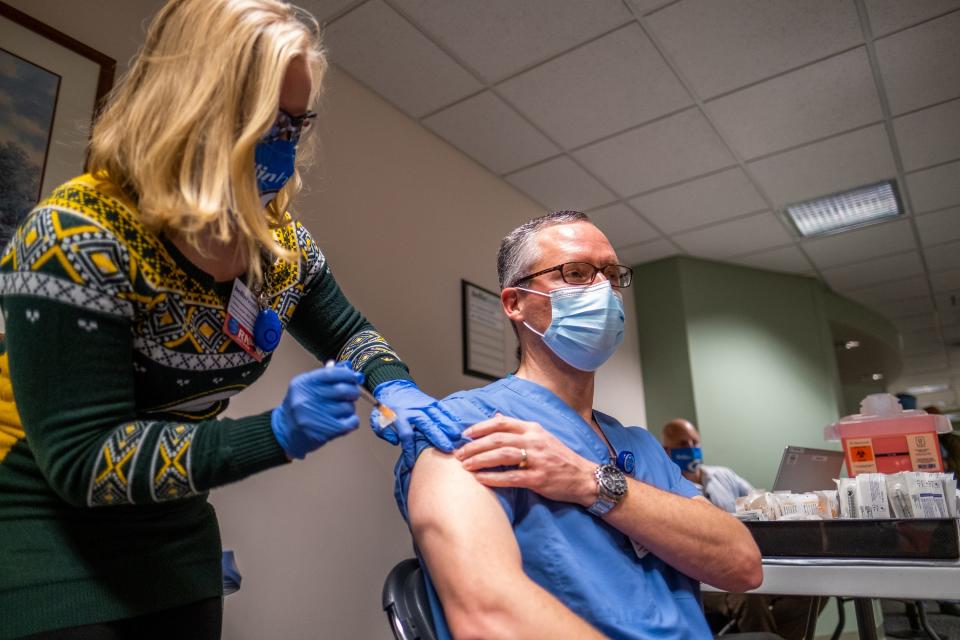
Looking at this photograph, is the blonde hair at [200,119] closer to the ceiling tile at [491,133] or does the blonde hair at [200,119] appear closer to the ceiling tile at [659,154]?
the ceiling tile at [491,133]

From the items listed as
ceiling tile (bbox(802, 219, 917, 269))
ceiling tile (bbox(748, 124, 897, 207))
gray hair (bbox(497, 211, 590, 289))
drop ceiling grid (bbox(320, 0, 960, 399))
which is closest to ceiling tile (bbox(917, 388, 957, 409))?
drop ceiling grid (bbox(320, 0, 960, 399))

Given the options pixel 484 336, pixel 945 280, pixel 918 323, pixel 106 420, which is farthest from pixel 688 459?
pixel 918 323

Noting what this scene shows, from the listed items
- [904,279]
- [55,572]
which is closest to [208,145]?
[55,572]

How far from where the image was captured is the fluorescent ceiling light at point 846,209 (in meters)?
4.06

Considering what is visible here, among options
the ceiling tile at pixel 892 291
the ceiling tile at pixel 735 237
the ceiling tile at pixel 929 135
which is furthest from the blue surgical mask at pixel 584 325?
the ceiling tile at pixel 892 291

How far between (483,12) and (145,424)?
2.24 m

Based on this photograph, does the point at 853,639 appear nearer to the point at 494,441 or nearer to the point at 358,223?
the point at 358,223

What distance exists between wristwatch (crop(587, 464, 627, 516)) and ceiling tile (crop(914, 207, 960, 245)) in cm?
440

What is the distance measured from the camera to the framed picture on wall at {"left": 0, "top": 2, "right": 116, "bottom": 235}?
5.28ft

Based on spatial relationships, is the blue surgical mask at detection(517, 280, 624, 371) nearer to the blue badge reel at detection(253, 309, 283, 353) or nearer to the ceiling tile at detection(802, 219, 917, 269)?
the blue badge reel at detection(253, 309, 283, 353)

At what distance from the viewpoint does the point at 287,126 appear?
2.87ft

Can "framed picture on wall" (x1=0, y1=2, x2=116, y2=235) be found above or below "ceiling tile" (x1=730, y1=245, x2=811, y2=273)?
below

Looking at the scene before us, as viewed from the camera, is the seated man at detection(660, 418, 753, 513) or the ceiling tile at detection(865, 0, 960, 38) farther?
the seated man at detection(660, 418, 753, 513)

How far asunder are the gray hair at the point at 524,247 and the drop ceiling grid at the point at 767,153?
140cm
